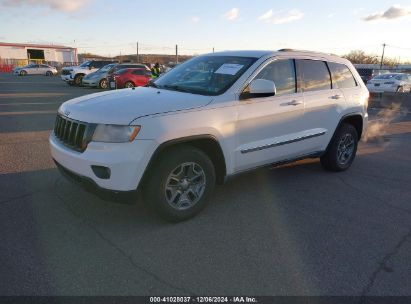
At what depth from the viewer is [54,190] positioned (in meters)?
4.68

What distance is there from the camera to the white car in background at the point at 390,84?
19.9 meters

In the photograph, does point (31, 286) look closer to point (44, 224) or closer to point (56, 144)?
point (44, 224)

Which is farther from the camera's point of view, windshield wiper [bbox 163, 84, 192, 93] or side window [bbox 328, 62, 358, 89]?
side window [bbox 328, 62, 358, 89]

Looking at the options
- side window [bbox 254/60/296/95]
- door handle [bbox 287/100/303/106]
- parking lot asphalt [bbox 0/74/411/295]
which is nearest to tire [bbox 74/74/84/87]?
parking lot asphalt [bbox 0/74/411/295]

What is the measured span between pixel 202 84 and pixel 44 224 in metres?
2.34

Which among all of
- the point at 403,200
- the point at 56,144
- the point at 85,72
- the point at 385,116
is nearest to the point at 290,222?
the point at 403,200

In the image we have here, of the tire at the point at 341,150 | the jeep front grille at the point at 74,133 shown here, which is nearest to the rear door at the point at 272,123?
the tire at the point at 341,150

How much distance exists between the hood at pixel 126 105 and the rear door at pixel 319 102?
1702 millimetres

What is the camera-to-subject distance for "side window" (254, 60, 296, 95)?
14.7 ft

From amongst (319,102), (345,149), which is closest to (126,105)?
(319,102)

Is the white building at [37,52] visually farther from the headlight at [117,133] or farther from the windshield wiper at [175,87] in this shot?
the headlight at [117,133]

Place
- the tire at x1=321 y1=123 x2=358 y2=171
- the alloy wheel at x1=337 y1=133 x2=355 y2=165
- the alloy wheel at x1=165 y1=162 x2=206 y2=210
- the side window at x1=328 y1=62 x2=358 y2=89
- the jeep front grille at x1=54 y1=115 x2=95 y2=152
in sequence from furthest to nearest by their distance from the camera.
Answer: the alloy wheel at x1=337 y1=133 x2=355 y2=165, the tire at x1=321 y1=123 x2=358 y2=171, the side window at x1=328 y1=62 x2=358 y2=89, the alloy wheel at x1=165 y1=162 x2=206 y2=210, the jeep front grille at x1=54 y1=115 x2=95 y2=152

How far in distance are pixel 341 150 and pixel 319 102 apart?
1.19m

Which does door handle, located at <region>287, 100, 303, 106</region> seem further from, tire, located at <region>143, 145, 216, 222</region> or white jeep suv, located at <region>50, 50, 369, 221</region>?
tire, located at <region>143, 145, 216, 222</region>
